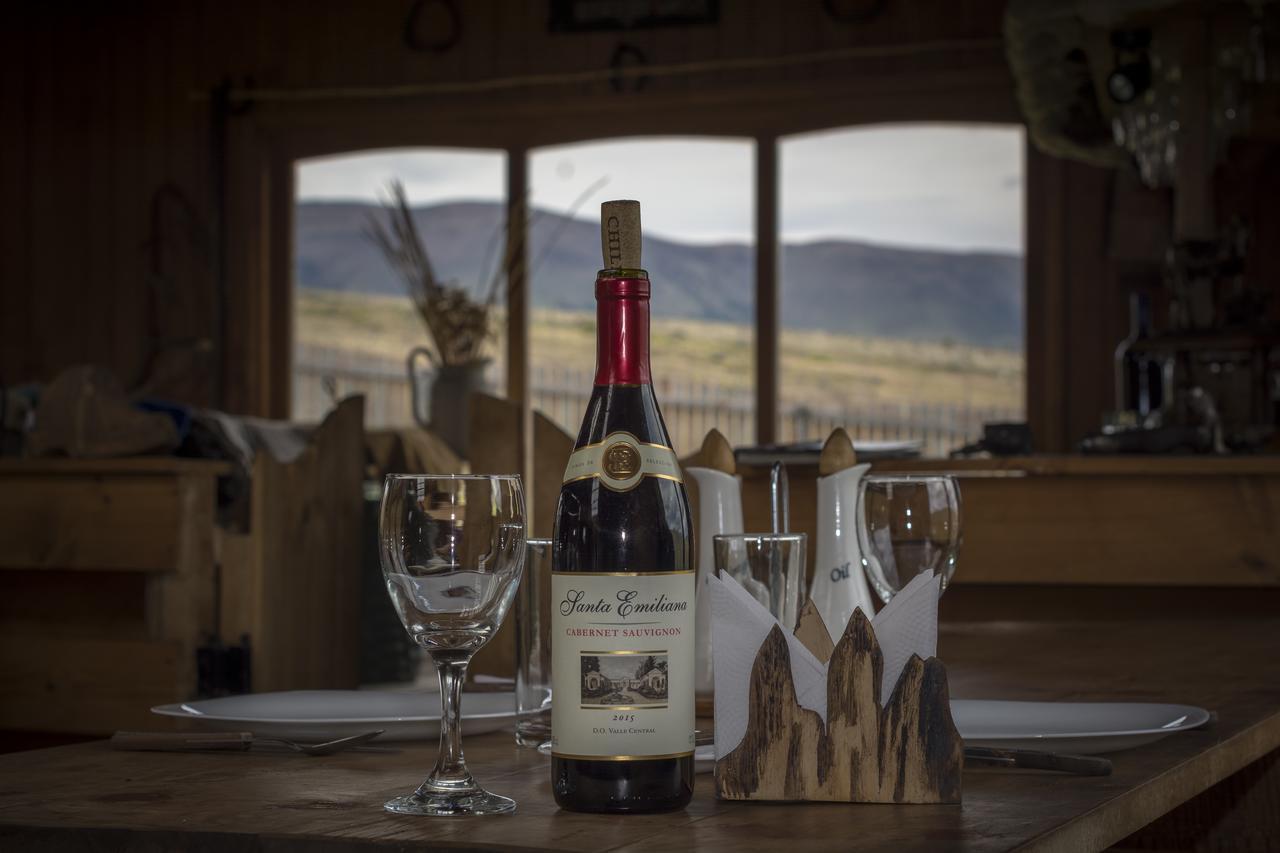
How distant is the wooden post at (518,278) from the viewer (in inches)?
215

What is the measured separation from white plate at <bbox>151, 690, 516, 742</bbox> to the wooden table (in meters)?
0.02

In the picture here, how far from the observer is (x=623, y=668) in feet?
2.51

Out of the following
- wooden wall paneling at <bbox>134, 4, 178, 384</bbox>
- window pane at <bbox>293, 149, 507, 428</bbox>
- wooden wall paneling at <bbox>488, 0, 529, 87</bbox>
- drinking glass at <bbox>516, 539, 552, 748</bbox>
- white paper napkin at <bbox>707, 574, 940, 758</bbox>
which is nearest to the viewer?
white paper napkin at <bbox>707, 574, 940, 758</bbox>

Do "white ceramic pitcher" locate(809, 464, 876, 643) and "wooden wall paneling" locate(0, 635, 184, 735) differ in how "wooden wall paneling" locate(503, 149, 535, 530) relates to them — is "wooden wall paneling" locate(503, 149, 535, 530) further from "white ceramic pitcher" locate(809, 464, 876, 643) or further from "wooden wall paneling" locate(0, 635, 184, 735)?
"white ceramic pitcher" locate(809, 464, 876, 643)

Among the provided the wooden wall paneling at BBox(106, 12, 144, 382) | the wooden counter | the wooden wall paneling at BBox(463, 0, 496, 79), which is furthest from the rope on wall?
the wooden counter

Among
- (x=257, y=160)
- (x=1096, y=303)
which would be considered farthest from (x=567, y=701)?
(x=257, y=160)

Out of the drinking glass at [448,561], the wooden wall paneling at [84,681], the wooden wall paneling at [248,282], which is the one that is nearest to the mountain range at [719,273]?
the wooden wall paneling at [248,282]

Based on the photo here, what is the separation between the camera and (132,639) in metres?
2.70

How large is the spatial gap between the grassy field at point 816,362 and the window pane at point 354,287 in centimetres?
11

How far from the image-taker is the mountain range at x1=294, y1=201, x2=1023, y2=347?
4996 mm

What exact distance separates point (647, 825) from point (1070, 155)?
370 cm

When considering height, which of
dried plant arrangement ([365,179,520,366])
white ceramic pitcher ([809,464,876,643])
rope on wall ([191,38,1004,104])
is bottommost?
Result: white ceramic pitcher ([809,464,876,643])

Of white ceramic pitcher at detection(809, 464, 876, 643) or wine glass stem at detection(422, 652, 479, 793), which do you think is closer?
wine glass stem at detection(422, 652, 479, 793)

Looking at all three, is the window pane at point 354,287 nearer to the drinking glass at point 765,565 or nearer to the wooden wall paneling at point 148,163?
the wooden wall paneling at point 148,163
